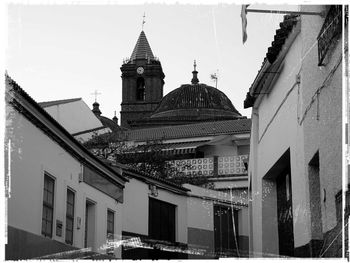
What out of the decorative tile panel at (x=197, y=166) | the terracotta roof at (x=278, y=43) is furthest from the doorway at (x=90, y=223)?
the decorative tile panel at (x=197, y=166)

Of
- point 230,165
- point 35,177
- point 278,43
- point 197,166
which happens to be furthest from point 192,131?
point 35,177

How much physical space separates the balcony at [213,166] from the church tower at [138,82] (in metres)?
31.5

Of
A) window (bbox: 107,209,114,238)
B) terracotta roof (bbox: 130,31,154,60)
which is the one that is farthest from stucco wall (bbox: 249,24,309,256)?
terracotta roof (bbox: 130,31,154,60)

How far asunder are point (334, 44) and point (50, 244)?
525cm

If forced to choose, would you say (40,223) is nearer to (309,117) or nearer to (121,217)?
(309,117)

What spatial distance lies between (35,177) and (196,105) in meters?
45.0

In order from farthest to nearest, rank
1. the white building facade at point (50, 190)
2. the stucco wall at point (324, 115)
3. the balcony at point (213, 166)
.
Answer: the balcony at point (213, 166) < the white building facade at point (50, 190) < the stucco wall at point (324, 115)

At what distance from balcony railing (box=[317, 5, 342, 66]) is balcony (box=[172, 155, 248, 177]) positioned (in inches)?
873

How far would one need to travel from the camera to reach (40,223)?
11.3m

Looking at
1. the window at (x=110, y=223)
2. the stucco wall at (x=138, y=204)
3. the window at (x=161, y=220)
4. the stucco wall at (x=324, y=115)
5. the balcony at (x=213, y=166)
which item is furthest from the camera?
the balcony at (x=213, y=166)

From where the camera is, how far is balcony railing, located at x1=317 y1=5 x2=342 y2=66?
8008 millimetres

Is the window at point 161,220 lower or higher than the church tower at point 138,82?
lower

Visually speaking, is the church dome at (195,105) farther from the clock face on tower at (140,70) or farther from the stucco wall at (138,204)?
the stucco wall at (138,204)

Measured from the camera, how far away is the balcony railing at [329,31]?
26.3 feet
